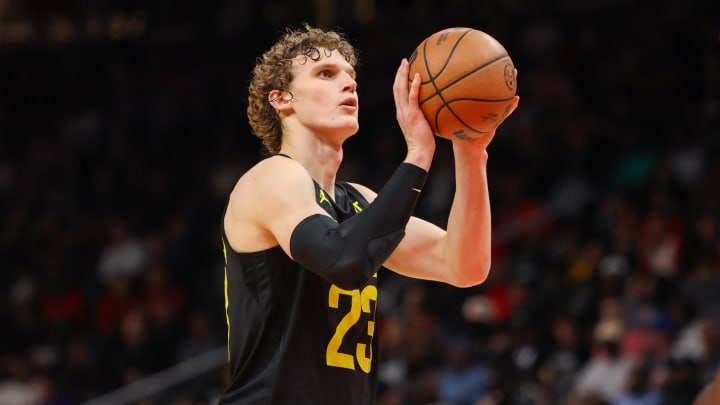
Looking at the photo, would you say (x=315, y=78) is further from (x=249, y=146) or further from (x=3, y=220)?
(x=3, y=220)

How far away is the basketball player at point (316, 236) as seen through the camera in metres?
3.51

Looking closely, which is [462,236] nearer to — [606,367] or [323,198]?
[323,198]

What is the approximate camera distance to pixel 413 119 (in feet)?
12.2

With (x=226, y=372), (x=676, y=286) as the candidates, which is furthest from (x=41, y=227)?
(x=676, y=286)

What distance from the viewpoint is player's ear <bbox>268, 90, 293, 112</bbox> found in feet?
13.2

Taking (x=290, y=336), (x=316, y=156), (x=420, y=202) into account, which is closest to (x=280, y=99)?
(x=316, y=156)

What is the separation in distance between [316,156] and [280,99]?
257 millimetres

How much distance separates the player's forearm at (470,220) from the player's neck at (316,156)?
1.42 feet

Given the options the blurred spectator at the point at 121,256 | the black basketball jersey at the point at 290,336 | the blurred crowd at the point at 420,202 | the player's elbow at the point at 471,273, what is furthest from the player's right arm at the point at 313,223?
the blurred spectator at the point at 121,256

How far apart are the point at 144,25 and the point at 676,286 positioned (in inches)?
368

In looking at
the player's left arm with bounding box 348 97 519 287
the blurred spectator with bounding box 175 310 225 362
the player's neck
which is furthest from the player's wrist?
the blurred spectator with bounding box 175 310 225 362

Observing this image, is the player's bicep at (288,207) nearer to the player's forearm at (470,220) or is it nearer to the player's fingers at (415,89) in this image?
the player's fingers at (415,89)

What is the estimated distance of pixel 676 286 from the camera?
890 centimetres

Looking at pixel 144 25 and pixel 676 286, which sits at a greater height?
pixel 144 25
